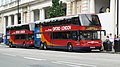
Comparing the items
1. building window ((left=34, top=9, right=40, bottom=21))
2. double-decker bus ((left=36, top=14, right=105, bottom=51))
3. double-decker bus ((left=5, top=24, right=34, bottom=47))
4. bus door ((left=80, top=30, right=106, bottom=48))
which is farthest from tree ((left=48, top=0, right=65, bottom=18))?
building window ((left=34, top=9, right=40, bottom=21))

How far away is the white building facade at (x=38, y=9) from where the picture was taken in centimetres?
4130

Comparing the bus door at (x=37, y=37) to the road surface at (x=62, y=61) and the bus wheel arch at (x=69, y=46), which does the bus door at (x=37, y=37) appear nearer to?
the bus wheel arch at (x=69, y=46)

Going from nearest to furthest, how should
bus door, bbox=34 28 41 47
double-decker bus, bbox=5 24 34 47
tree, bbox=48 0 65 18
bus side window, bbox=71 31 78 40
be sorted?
bus side window, bbox=71 31 78 40, bus door, bbox=34 28 41 47, double-decker bus, bbox=5 24 34 47, tree, bbox=48 0 65 18

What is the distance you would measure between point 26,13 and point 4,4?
12.0 metres

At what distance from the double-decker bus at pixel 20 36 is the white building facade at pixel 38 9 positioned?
7.36 metres

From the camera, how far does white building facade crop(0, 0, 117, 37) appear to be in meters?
41.3

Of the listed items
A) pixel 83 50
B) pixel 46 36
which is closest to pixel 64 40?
pixel 83 50

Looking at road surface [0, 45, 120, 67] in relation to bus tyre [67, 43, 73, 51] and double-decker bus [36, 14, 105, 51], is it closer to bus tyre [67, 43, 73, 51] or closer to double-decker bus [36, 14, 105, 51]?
double-decker bus [36, 14, 105, 51]

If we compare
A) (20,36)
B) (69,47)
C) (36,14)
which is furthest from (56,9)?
(36,14)

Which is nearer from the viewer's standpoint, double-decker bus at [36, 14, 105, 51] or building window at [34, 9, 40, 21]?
double-decker bus at [36, 14, 105, 51]

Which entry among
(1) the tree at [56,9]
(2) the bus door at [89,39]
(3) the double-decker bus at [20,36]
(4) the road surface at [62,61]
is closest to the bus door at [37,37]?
(3) the double-decker bus at [20,36]

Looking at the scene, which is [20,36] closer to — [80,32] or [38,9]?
[38,9]

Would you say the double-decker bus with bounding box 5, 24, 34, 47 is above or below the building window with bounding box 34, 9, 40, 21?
below

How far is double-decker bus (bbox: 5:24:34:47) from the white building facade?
736 cm
